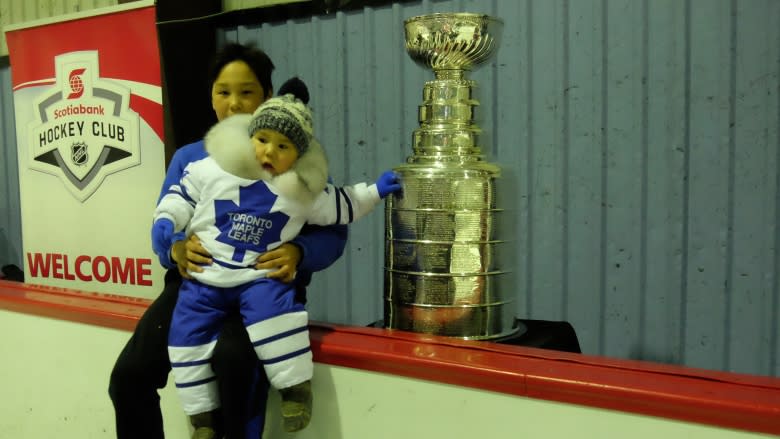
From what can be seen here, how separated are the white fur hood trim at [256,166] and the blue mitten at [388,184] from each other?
4.5 inches

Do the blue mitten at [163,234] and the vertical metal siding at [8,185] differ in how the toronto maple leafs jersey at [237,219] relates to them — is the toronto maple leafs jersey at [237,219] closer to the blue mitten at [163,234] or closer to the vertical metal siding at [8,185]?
the blue mitten at [163,234]

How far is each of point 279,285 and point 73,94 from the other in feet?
3.97

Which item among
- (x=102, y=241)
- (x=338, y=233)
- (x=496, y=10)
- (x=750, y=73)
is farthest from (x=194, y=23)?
(x=750, y=73)

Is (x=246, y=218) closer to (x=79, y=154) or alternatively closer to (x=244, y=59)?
(x=244, y=59)

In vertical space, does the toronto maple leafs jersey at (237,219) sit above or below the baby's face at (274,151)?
below

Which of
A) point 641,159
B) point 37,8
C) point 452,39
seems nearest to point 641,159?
point 641,159

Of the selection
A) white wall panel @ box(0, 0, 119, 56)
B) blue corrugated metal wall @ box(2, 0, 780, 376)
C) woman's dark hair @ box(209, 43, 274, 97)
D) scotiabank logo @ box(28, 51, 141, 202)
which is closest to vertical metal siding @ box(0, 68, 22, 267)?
white wall panel @ box(0, 0, 119, 56)

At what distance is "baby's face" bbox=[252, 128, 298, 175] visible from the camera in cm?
120

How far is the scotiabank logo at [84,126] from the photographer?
6.51ft

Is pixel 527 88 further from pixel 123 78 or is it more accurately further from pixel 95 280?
pixel 95 280

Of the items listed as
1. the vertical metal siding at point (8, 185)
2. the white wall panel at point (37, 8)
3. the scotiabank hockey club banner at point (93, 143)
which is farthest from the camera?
the vertical metal siding at point (8, 185)

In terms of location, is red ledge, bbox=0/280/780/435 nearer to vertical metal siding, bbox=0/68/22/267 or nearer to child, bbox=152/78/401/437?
child, bbox=152/78/401/437

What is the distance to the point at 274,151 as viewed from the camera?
1201 millimetres

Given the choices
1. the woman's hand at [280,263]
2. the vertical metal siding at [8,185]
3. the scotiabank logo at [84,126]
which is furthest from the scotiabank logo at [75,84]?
the vertical metal siding at [8,185]
